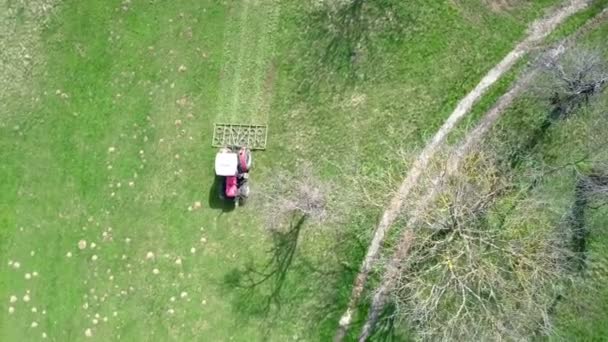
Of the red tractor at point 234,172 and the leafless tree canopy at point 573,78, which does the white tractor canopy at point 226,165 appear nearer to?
the red tractor at point 234,172

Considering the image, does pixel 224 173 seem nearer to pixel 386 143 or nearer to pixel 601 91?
pixel 386 143

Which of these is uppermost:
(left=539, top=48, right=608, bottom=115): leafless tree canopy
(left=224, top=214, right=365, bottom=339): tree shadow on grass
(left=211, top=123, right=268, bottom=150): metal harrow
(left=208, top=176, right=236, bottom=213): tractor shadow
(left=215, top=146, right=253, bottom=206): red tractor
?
(left=539, top=48, right=608, bottom=115): leafless tree canopy

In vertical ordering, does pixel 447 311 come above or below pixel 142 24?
below

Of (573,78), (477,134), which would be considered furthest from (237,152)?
(573,78)

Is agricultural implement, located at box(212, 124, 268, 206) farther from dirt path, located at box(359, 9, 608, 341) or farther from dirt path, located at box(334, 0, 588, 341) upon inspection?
dirt path, located at box(359, 9, 608, 341)

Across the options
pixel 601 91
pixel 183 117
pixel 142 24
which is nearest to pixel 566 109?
pixel 601 91

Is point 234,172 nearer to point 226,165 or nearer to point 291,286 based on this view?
point 226,165

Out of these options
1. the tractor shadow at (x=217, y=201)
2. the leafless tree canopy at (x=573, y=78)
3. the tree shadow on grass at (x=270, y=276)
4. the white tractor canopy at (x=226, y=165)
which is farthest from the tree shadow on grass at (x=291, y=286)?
the leafless tree canopy at (x=573, y=78)

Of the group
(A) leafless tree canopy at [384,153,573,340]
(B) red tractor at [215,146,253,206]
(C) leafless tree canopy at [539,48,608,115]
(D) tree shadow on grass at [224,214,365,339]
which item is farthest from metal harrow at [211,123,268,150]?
(C) leafless tree canopy at [539,48,608,115]
